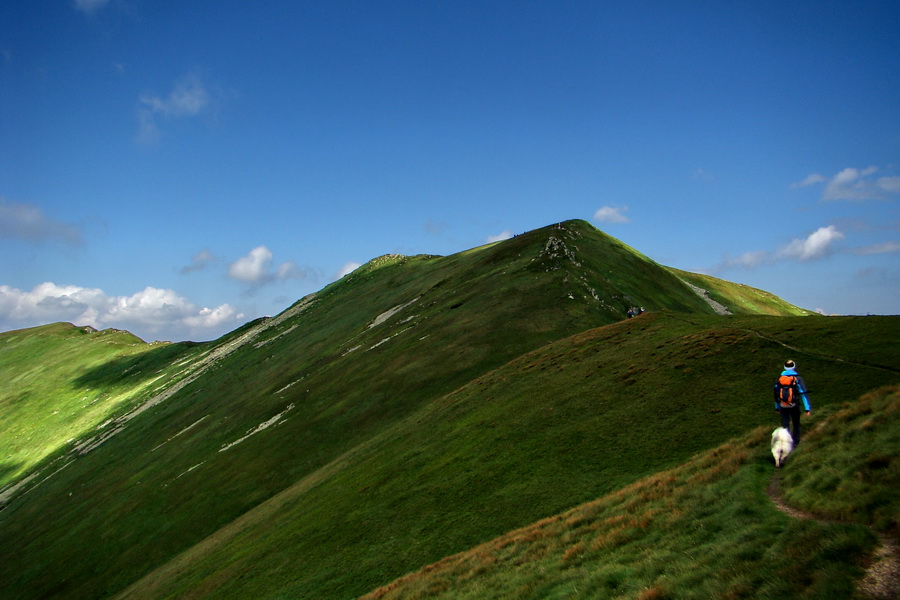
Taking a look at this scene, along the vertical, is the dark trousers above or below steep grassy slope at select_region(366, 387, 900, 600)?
above

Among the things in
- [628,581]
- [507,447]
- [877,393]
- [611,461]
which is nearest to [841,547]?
[628,581]

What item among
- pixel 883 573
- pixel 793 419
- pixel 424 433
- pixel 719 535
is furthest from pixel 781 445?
pixel 424 433

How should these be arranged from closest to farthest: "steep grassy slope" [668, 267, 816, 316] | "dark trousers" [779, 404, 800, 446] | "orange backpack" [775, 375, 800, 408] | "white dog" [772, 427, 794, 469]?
"white dog" [772, 427, 794, 469] → "orange backpack" [775, 375, 800, 408] → "dark trousers" [779, 404, 800, 446] → "steep grassy slope" [668, 267, 816, 316]

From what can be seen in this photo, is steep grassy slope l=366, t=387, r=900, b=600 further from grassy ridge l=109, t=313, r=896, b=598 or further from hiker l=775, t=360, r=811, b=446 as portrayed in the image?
grassy ridge l=109, t=313, r=896, b=598

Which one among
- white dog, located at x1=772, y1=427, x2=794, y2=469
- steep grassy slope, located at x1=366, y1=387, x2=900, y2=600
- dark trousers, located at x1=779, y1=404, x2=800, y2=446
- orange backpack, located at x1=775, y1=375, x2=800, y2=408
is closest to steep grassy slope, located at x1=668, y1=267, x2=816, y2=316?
dark trousers, located at x1=779, y1=404, x2=800, y2=446

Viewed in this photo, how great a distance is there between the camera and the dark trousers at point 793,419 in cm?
2294

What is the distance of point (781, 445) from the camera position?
22109 millimetres

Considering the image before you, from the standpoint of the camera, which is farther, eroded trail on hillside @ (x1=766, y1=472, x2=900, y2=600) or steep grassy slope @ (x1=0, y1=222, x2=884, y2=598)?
steep grassy slope @ (x1=0, y1=222, x2=884, y2=598)

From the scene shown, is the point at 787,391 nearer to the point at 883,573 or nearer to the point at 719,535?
the point at 719,535

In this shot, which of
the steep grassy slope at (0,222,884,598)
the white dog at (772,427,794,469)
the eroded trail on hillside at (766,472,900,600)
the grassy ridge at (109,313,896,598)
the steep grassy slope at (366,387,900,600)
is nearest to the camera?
the eroded trail on hillside at (766,472,900,600)

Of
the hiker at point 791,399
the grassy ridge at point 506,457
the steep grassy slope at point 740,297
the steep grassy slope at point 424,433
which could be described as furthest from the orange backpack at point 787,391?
the steep grassy slope at point 740,297

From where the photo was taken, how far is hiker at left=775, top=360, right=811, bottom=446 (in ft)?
74.5

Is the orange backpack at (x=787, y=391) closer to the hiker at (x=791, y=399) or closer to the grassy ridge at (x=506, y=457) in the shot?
A: the hiker at (x=791, y=399)

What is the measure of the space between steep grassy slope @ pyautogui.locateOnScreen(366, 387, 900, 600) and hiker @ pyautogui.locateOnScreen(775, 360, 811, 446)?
3.72 feet
